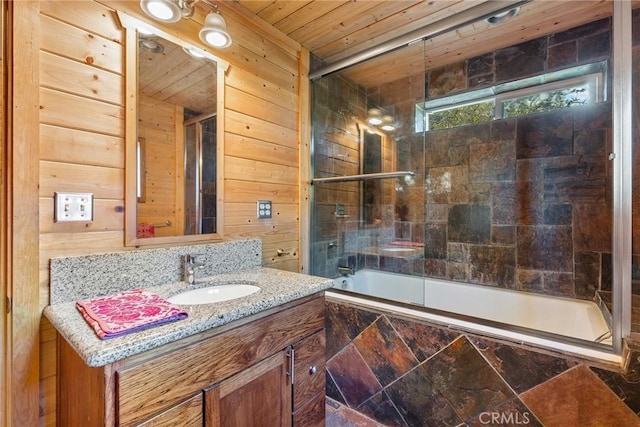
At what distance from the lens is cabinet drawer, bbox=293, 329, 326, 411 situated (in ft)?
3.75

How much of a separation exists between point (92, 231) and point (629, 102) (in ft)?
7.17

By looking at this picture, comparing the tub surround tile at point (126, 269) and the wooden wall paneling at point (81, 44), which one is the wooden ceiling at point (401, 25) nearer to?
the wooden wall paneling at point (81, 44)

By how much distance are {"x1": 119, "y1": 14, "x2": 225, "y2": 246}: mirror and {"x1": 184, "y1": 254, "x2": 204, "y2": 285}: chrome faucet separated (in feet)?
0.42

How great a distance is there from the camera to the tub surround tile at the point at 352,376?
167 cm

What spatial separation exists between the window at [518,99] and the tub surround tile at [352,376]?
188 centimetres

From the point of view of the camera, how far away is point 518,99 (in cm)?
225

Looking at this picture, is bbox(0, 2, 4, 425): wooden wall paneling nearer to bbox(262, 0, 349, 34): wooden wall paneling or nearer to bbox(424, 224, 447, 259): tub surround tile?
bbox(262, 0, 349, 34): wooden wall paneling

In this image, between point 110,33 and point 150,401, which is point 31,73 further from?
point 150,401

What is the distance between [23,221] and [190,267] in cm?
56

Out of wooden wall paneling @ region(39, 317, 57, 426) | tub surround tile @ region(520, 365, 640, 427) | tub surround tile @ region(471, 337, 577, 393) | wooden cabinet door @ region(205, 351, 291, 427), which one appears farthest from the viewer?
tub surround tile @ region(471, 337, 577, 393)

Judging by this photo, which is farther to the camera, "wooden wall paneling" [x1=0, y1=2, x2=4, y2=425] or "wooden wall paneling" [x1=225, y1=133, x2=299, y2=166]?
"wooden wall paneling" [x1=225, y1=133, x2=299, y2=166]

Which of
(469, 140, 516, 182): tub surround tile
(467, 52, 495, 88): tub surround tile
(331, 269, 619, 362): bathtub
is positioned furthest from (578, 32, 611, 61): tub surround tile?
(331, 269, 619, 362): bathtub

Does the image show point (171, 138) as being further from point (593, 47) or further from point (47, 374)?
point (593, 47)

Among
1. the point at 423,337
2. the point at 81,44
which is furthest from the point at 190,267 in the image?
the point at 423,337
